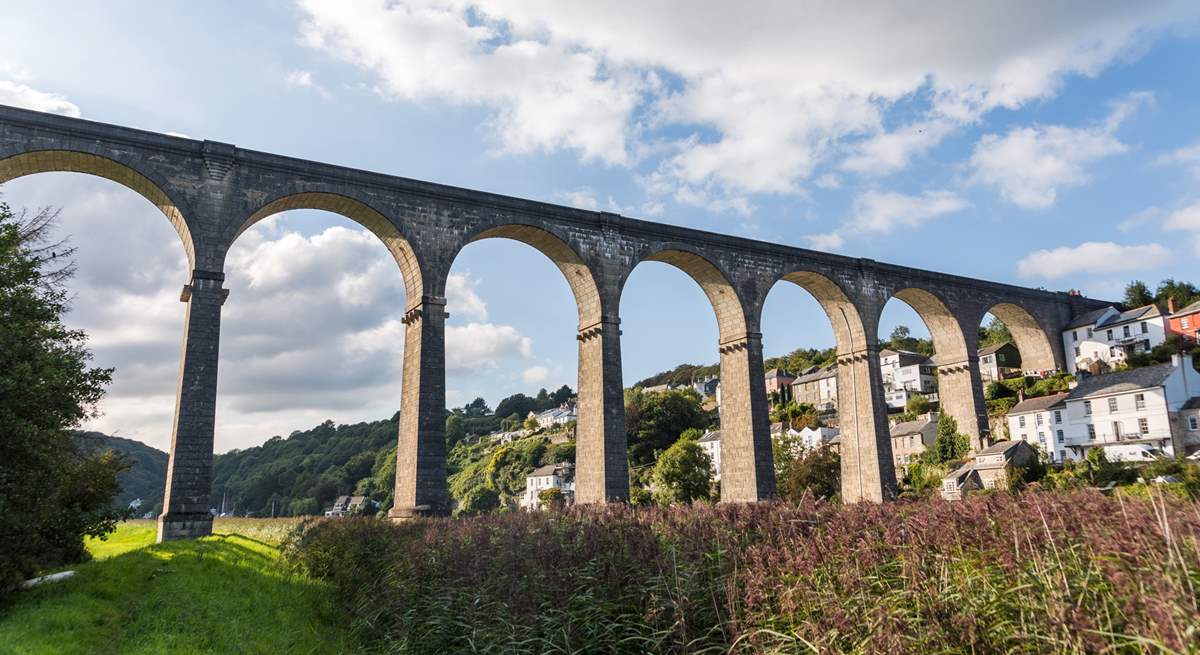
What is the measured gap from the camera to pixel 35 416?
10.9 metres

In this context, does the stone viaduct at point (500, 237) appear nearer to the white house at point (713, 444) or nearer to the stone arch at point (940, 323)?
the stone arch at point (940, 323)

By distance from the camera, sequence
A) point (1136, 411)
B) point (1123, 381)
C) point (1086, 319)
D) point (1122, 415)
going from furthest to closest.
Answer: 1. point (1086, 319)
2. point (1123, 381)
3. point (1122, 415)
4. point (1136, 411)

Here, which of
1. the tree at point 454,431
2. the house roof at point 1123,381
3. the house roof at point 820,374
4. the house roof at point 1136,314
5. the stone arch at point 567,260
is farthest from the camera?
the tree at point 454,431

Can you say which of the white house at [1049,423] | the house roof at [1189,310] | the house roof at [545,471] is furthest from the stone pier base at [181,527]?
the house roof at [1189,310]

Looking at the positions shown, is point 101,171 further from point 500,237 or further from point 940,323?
point 940,323

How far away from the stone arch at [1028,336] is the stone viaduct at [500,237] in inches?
216

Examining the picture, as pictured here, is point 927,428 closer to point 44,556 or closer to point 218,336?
point 218,336

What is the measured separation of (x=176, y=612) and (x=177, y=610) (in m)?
0.09

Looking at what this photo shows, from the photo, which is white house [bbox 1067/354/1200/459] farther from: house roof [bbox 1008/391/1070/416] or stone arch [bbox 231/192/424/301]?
stone arch [bbox 231/192/424/301]

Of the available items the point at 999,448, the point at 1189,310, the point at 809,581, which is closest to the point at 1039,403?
the point at 999,448

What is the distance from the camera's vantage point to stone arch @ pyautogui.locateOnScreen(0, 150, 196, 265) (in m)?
18.5

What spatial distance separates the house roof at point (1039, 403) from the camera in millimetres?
40875

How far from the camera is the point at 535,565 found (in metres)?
8.59

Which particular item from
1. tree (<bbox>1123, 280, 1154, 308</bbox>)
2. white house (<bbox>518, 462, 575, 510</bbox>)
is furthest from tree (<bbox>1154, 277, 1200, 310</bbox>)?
white house (<bbox>518, 462, 575, 510</bbox>)
